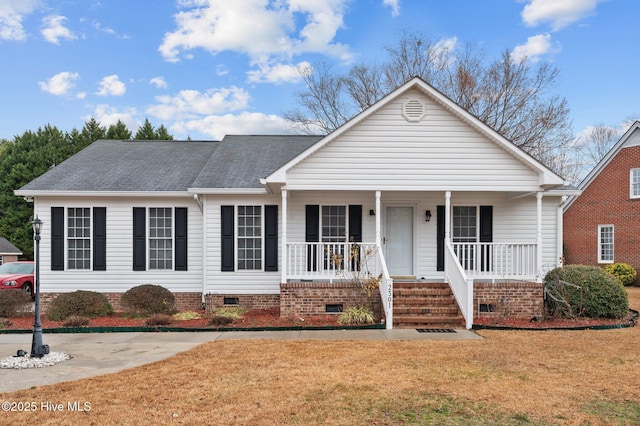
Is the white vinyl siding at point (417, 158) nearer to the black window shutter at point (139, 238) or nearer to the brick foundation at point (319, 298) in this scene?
the brick foundation at point (319, 298)

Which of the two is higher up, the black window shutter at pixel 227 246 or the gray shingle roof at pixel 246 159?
the gray shingle roof at pixel 246 159

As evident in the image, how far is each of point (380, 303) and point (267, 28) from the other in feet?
42.1

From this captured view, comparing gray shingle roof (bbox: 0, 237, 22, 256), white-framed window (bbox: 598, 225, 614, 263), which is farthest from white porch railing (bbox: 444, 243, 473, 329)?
gray shingle roof (bbox: 0, 237, 22, 256)

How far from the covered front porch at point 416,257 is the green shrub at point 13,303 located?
6.98m

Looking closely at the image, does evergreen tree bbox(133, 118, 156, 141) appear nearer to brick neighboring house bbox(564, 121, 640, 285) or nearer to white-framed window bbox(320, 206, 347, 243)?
white-framed window bbox(320, 206, 347, 243)

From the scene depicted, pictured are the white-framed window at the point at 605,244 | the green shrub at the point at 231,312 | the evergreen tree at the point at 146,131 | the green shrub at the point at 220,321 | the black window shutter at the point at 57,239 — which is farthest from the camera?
the evergreen tree at the point at 146,131

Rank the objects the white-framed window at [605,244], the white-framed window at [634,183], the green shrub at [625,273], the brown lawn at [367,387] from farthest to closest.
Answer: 1. the white-framed window at [605,244]
2. the white-framed window at [634,183]
3. the green shrub at [625,273]
4. the brown lawn at [367,387]

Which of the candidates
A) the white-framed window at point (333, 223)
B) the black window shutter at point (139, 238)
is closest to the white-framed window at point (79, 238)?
the black window shutter at point (139, 238)

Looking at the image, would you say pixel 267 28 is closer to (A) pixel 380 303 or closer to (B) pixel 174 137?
(A) pixel 380 303

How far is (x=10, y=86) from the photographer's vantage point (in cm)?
2333

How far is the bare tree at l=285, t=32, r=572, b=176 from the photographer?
2622 centimetres

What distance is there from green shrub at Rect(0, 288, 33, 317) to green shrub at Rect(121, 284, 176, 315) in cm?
261

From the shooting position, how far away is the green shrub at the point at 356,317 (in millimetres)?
10547

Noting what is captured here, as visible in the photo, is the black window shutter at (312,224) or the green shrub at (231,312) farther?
the black window shutter at (312,224)
